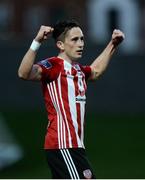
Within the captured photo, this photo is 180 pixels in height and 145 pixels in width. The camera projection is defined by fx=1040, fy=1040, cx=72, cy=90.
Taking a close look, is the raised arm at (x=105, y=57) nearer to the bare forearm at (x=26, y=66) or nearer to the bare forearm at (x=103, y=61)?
the bare forearm at (x=103, y=61)

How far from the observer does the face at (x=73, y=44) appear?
905 cm

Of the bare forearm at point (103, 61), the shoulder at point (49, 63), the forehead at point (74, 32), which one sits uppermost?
the forehead at point (74, 32)

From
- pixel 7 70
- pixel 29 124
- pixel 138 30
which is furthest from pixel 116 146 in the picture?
pixel 138 30

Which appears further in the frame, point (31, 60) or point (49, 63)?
point (49, 63)

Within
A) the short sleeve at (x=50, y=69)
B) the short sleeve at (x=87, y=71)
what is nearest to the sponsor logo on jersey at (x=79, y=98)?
the short sleeve at (x=50, y=69)

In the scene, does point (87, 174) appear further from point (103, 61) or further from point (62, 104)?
point (103, 61)

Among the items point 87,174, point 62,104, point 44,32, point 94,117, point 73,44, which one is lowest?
point 94,117

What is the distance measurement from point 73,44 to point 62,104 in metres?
0.56

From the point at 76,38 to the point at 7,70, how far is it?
12.2 metres

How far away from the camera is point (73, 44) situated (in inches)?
356

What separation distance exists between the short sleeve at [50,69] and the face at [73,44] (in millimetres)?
142

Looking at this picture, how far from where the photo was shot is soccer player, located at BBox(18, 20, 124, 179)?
8781mm

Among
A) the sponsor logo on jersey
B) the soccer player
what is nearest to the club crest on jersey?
the soccer player

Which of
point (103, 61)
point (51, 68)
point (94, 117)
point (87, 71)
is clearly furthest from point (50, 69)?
point (94, 117)
